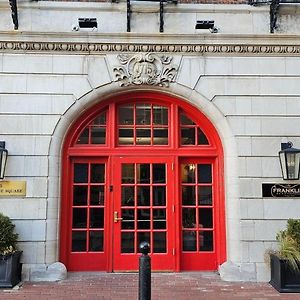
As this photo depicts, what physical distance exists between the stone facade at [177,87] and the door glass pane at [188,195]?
768 mm

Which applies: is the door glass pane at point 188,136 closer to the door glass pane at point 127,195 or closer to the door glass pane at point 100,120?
the door glass pane at point 127,195

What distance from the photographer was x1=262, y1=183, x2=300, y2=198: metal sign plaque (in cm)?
780

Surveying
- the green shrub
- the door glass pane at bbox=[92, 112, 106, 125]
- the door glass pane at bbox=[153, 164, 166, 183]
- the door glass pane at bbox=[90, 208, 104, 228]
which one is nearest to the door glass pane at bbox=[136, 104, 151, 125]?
the door glass pane at bbox=[92, 112, 106, 125]

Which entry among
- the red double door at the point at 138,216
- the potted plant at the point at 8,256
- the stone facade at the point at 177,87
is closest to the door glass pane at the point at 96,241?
the red double door at the point at 138,216

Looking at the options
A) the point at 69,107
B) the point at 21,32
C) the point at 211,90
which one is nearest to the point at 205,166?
the point at 211,90

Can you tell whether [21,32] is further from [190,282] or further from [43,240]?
[190,282]

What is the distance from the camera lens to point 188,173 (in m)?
8.37

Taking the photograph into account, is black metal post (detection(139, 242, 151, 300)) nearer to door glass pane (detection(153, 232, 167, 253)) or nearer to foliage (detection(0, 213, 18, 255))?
door glass pane (detection(153, 232, 167, 253))

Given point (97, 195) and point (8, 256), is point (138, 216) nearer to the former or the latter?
point (97, 195)

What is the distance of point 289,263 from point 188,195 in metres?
2.43

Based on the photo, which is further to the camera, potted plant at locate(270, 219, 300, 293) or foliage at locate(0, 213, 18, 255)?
foliage at locate(0, 213, 18, 255)

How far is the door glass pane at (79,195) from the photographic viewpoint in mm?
8148

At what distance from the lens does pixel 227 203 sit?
26.2 ft

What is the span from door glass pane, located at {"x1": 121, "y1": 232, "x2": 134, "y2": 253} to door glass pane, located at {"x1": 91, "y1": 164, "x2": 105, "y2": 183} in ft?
4.13
